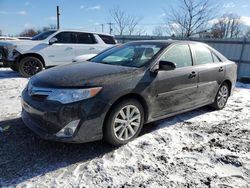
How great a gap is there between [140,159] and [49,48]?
6619 millimetres

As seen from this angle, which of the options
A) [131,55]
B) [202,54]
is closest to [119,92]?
[131,55]

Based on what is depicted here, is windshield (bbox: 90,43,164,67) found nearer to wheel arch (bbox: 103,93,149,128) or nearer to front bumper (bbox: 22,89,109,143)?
wheel arch (bbox: 103,93,149,128)

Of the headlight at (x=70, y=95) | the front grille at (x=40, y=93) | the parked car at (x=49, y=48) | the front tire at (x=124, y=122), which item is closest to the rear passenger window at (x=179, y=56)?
the front tire at (x=124, y=122)

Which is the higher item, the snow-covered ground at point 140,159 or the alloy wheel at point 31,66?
the alloy wheel at point 31,66

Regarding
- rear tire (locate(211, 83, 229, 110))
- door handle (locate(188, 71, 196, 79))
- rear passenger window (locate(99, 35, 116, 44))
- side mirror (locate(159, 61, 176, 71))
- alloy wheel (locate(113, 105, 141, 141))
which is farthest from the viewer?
rear passenger window (locate(99, 35, 116, 44))

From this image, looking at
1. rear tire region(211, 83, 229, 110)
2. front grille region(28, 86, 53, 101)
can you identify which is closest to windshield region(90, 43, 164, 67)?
front grille region(28, 86, 53, 101)

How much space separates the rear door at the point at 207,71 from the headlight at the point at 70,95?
7.42 ft

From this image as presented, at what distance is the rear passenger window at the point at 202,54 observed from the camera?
14.6ft

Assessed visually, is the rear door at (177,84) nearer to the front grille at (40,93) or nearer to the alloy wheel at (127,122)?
the alloy wheel at (127,122)

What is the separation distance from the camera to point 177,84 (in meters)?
3.87

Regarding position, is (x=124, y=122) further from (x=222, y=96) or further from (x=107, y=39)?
(x=107, y=39)

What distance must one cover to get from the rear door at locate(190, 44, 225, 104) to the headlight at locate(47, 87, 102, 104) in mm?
2261

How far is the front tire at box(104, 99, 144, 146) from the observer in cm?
311

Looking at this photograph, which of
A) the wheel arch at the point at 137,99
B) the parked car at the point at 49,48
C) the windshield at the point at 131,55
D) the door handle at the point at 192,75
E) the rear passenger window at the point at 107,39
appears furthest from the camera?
the rear passenger window at the point at 107,39
